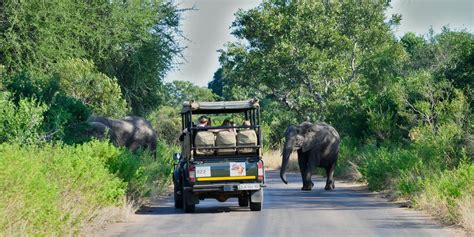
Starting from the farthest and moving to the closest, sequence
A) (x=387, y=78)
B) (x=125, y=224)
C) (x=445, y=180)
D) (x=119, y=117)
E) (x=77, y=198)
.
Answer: (x=387, y=78) → (x=119, y=117) → (x=445, y=180) → (x=125, y=224) → (x=77, y=198)

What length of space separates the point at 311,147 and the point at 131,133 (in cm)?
720

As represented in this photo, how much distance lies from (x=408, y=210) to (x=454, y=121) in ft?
30.6

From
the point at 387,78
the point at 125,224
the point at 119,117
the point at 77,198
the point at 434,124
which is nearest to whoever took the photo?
the point at 77,198

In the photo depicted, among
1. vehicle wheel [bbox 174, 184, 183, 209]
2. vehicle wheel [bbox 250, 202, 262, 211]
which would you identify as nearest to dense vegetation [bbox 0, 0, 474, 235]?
Result: vehicle wheel [bbox 174, 184, 183, 209]

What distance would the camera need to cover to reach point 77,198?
1700cm

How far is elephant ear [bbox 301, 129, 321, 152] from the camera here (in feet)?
107

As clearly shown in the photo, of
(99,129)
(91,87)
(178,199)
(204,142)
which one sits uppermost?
(91,87)

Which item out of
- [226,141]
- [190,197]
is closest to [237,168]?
[226,141]

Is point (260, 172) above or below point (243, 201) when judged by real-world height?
above

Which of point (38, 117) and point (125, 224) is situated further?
point (38, 117)

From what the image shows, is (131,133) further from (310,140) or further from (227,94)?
(227,94)

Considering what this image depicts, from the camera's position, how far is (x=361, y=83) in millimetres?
56781

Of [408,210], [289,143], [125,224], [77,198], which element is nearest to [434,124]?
[289,143]

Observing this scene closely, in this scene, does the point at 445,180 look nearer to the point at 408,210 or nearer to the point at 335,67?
the point at 408,210
